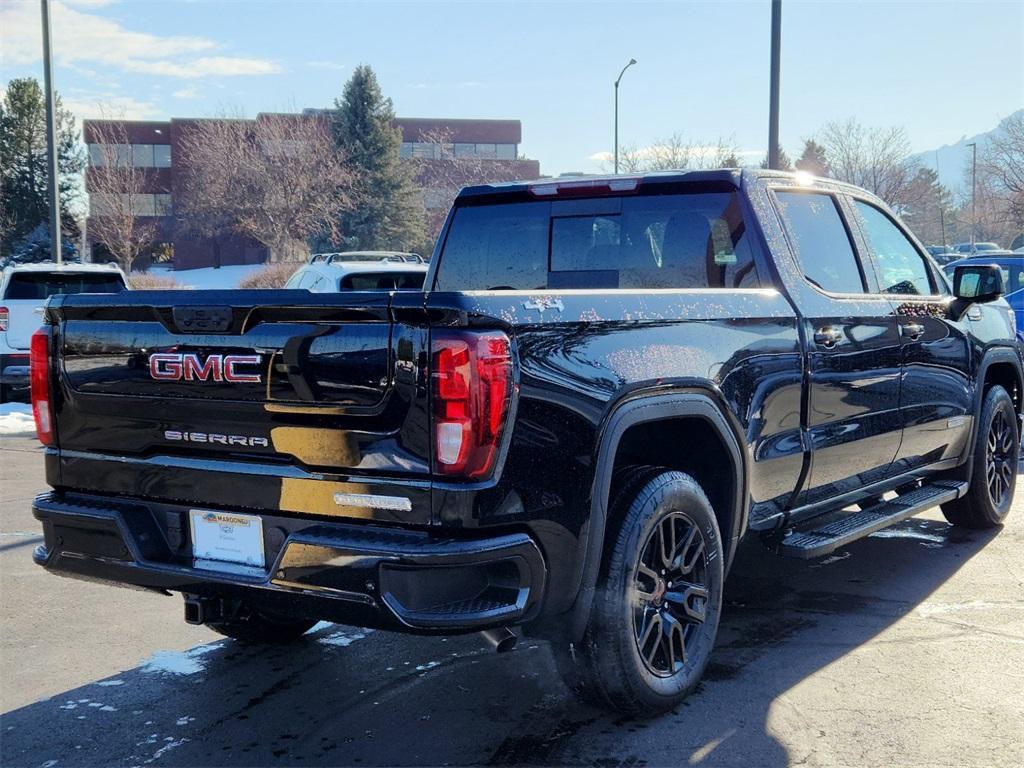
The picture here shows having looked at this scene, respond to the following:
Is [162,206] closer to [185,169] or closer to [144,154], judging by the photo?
[144,154]

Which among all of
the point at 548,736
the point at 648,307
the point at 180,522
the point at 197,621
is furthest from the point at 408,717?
the point at 648,307

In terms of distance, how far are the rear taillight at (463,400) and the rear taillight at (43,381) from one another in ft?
5.33

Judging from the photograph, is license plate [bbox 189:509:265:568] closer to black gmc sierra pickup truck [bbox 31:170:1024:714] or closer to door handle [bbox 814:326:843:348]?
black gmc sierra pickup truck [bbox 31:170:1024:714]

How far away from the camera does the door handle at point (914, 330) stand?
542 centimetres

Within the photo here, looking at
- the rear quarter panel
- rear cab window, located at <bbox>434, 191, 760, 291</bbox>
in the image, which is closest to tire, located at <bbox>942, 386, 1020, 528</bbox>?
rear cab window, located at <bbox>434, 191, 760, 291</bbox>

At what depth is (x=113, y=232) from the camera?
4747 cm

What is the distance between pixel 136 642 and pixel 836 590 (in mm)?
3353

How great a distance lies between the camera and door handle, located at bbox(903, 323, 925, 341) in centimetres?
542

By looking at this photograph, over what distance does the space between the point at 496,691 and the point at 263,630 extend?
3.62 ft

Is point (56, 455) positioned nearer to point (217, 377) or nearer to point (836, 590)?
point (217, 377)

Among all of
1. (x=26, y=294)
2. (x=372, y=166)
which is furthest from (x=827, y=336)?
(x=372, y=166)

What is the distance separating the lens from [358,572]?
10.2 ft

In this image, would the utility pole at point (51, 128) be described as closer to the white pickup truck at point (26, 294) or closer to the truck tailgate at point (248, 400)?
the white pickup truck at point (26, 294)

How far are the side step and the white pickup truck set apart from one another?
30.8 feet
